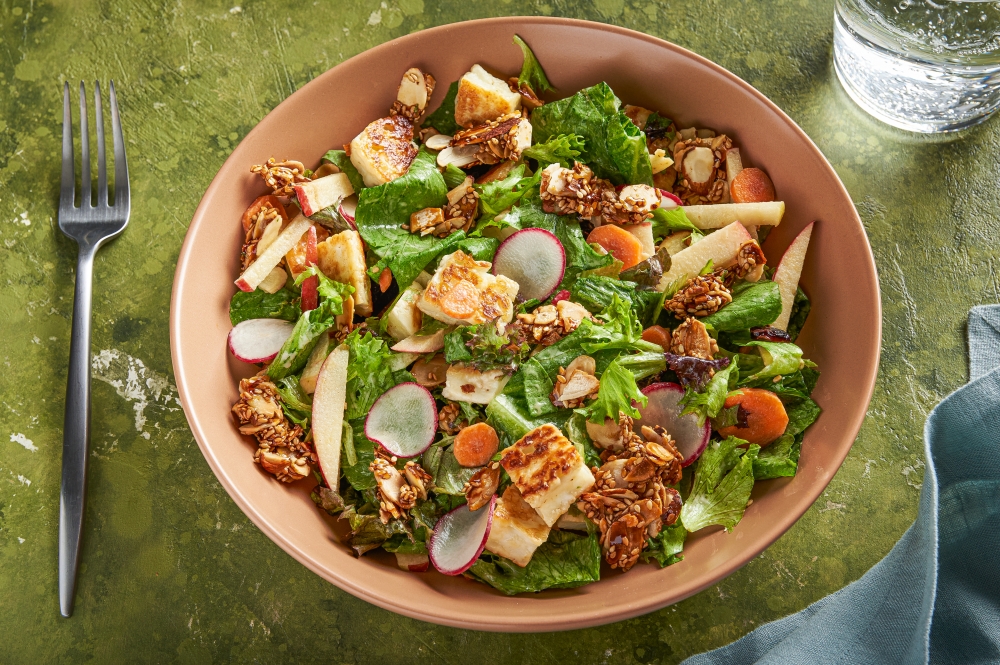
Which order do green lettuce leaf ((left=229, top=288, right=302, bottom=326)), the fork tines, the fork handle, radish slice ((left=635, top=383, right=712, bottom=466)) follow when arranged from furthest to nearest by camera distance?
A: the fork tines → the fork handle → green lettuce leaf ((left=229, top=288, right=302, bottom=326)) → radish slice ((left=635, top=383, right=712, bottom=466))

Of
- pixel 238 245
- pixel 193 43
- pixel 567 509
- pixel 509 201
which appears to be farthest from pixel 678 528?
pixel 193 43

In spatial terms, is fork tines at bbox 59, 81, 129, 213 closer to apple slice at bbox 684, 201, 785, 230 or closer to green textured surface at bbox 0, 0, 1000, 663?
green textured surface at bbox 0, 0, 1000, 663

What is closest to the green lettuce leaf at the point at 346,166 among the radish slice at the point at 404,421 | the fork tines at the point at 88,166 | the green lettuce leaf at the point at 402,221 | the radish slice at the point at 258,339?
the green lettuce leaf at the point at 402,221

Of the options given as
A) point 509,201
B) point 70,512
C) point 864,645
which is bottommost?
point 70,512

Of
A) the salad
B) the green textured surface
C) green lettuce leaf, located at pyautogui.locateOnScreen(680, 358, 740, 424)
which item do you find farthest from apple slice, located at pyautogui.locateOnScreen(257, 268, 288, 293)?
green lettuce leaf, located at pyautogui.locateOnScreen(680, 358, 740, 424)

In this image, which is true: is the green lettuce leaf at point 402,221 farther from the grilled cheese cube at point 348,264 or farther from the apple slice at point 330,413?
the apple slice at point 330,413

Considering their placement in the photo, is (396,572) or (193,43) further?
(193,43)

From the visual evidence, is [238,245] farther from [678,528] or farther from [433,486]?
[678,528]

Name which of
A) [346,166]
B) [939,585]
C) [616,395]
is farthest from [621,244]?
[939,585]
